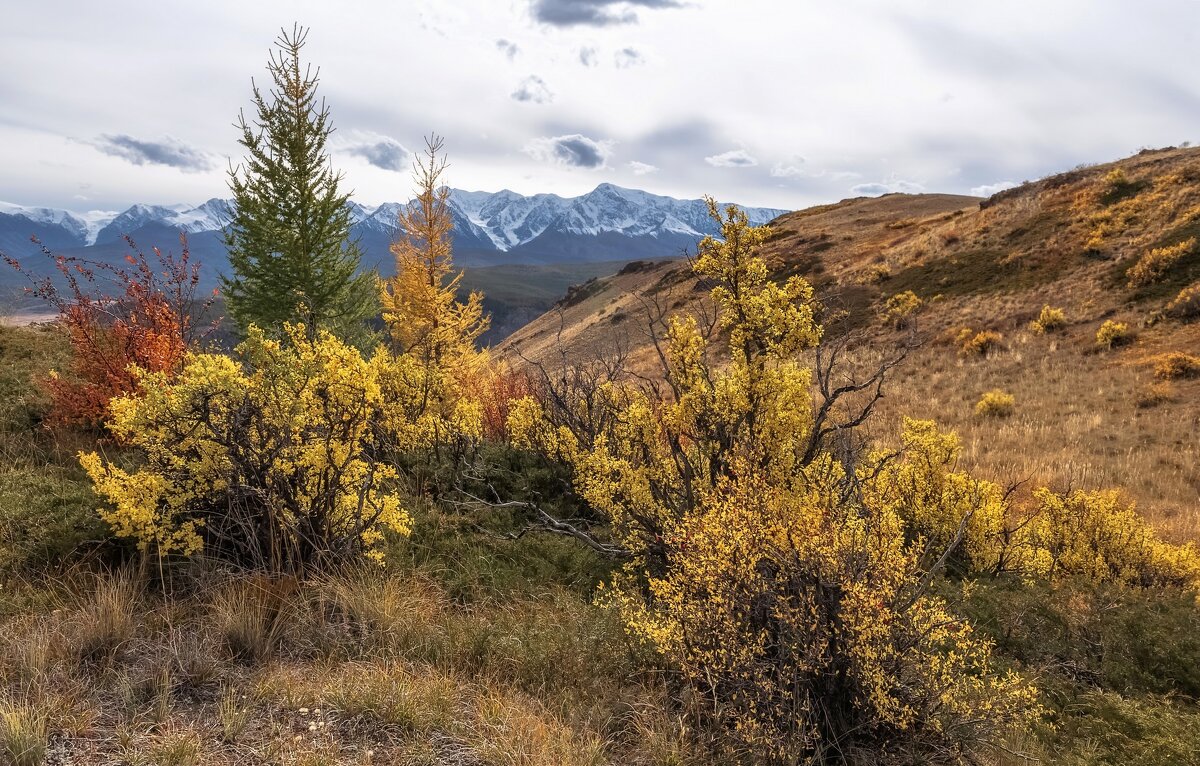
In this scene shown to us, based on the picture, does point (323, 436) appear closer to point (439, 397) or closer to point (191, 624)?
point (191, 624)

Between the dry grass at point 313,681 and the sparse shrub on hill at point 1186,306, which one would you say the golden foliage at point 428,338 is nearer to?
the dry grass at point 313,681

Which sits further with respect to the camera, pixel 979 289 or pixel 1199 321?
pixel 979 289

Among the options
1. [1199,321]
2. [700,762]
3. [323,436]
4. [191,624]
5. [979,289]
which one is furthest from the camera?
[979,289]

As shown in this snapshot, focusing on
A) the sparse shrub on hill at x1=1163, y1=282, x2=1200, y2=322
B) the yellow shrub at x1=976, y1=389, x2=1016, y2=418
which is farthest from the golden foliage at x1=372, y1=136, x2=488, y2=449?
the sparse shrub on hill at x1=1163, y1=282, x2=1200, y2=322

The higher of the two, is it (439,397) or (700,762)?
(439,397)

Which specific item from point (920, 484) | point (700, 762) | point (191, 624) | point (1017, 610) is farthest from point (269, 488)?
point (920, 484)

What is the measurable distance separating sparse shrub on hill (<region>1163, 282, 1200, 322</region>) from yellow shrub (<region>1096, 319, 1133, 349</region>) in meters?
1.25

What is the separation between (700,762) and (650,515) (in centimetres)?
269

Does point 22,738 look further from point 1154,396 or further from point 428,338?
point 1154,396

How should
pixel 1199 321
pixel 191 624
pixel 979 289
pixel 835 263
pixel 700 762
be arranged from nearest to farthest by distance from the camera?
pixel 700 762 → pixel 191 624 → pixel 1199 321 → pixel 979 289 → pixel 835 263

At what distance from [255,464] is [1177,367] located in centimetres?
2138

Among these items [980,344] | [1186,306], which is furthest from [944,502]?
[1186,306]

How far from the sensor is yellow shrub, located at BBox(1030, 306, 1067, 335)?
827 inches

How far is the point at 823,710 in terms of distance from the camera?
129 inches
